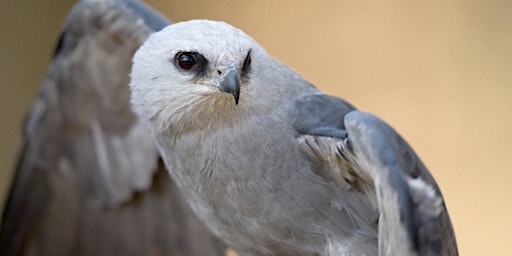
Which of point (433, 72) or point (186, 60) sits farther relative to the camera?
point (433, 72)

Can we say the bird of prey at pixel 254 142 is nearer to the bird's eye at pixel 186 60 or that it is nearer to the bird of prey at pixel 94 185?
the bird's eye at pixel 186 60

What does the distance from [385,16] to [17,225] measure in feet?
3.72

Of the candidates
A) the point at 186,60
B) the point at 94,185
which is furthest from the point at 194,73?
the point at 94,185

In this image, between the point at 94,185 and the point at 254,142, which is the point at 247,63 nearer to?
the point at 254,142

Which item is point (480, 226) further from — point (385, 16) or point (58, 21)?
point (58, 21)

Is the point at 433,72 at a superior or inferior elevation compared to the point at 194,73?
inferior

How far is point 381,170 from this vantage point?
1.38 meters

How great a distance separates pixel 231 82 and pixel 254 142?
0.16 metres

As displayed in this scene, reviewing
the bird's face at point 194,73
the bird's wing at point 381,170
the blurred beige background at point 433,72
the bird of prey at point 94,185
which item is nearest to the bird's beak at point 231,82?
the bird's face at point 194,73

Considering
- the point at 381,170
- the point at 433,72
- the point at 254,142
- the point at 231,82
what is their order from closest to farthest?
1. the point at 381,170
2. the point at 231,82
3. the point at 254,142
4. the point at 433,72

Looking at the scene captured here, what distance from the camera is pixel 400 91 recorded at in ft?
8.72

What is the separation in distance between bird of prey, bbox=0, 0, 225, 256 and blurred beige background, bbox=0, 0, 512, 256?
66cm

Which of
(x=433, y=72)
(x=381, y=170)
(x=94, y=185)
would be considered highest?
(x=381, y=170)

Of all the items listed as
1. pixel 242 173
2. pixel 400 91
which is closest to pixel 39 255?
pixel 242 173
